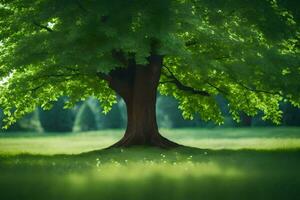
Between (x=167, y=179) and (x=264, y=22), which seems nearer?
(x=167, y=179)

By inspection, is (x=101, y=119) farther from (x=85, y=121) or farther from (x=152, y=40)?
(x=152, y=40)

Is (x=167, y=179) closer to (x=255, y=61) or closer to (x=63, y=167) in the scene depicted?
(x=63, y=167)

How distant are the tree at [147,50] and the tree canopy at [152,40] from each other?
0.04 meters

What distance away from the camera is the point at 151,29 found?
1873 cm

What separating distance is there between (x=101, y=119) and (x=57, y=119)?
9602 millimetres

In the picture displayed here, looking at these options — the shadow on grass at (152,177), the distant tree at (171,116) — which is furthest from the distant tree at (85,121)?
the shadow on grass at (152,177)

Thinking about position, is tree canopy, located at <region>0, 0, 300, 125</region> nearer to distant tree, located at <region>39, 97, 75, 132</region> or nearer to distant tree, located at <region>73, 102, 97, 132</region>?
distant tree, located at <region>39, 97, 75, 132</region>

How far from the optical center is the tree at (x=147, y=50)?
1919 centimetres

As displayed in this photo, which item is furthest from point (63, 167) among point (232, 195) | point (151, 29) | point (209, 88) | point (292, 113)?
point (292, 113)

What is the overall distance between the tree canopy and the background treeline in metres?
26.0

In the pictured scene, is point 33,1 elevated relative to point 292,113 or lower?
elevated

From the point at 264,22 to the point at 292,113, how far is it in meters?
30.4

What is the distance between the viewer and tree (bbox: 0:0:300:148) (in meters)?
19.2

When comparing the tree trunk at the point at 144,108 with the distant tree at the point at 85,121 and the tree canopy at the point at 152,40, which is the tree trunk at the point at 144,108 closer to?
the tree canopy at the point at 152,40
